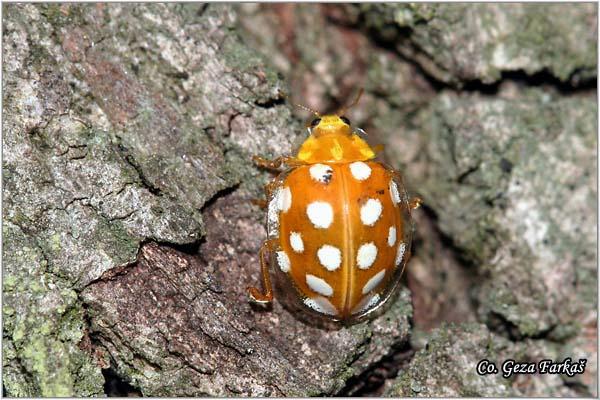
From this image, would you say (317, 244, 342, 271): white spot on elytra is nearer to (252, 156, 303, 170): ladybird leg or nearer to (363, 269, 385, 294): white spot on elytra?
(363, 269, 385, 294): white spot on elytra

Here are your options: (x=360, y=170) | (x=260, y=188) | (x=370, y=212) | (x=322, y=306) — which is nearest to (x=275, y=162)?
(x=260, y=188)

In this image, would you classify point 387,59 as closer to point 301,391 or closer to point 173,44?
point 173,44

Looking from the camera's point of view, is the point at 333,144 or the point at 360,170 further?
the point at 333,144

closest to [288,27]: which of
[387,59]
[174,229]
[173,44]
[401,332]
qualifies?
[387,59]

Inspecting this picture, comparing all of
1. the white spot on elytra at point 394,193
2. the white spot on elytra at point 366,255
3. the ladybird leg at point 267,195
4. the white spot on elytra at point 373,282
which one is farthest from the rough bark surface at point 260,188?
the white spot on elytra at point 394,193

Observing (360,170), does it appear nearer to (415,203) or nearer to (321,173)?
(321,173)

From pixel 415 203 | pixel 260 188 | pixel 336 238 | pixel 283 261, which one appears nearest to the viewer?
pixel 336 238
